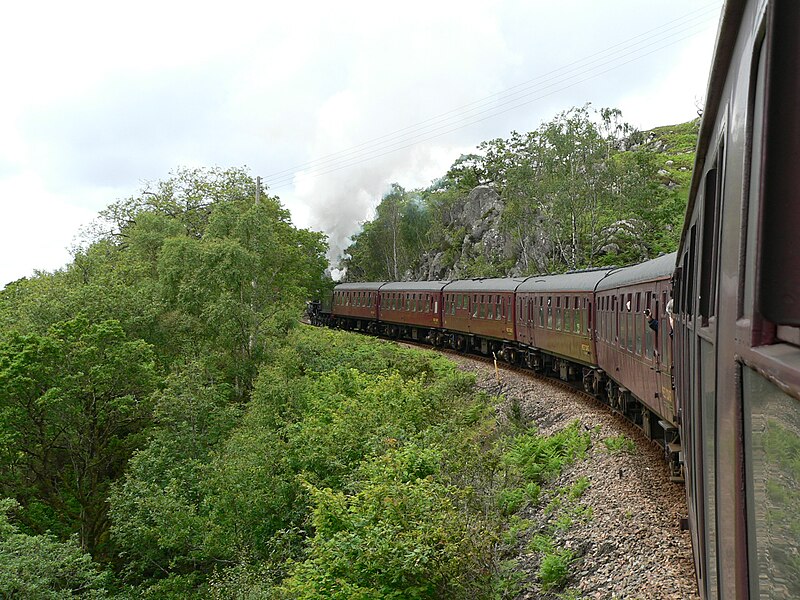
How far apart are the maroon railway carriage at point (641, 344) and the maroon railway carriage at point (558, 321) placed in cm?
89

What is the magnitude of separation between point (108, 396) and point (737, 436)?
2557 centimetres

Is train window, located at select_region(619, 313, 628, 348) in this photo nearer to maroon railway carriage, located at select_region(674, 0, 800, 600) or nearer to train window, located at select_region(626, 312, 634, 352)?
train window, located at select_region(626, 312, 634, 352)

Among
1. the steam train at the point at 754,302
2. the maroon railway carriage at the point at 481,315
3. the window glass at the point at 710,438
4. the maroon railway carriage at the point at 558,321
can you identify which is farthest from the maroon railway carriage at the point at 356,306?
the window glass at the point at 710,438

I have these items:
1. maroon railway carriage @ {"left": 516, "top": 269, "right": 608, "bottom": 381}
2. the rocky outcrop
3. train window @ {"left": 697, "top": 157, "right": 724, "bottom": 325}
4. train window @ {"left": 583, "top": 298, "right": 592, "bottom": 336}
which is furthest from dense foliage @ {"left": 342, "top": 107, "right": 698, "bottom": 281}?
train window @ {"left": 697, "top": 157, "right": 724, "bottom": 325}

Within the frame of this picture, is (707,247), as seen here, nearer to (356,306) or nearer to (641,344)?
(641,344)

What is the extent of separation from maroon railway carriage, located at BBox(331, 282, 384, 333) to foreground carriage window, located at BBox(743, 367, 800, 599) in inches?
1539

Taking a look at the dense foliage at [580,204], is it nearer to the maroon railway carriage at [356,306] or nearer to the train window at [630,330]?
the maroon railway carriage at [356,306]

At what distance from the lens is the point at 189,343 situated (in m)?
28.3

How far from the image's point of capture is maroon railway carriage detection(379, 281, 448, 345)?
107ft

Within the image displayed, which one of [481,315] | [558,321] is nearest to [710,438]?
[558,321]

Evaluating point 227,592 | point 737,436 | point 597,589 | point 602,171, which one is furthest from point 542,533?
point 602,171

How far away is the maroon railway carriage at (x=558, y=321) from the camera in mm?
16641

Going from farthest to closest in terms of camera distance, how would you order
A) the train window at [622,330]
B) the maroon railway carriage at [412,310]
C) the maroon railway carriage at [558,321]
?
the maroon railway carriage at [412,310] < the maroon railway carriage at [558,321] < the train window at [622,330]

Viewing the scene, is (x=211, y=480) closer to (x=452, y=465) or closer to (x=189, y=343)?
(x=452, y=465)
